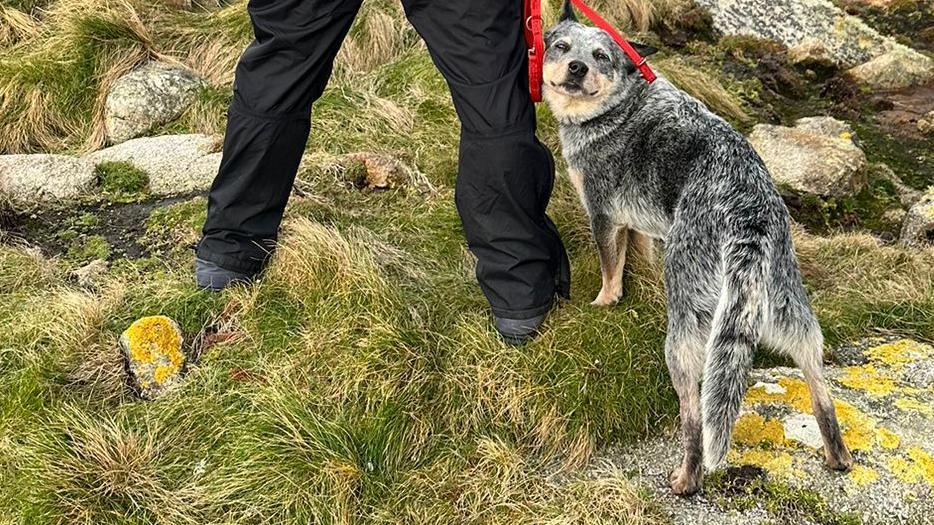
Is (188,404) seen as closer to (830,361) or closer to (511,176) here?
(511,176)

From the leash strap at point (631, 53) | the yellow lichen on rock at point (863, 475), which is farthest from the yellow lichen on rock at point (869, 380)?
the leash strap at point (631, 53)

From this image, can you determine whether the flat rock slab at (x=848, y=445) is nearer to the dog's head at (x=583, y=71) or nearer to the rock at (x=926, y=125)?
the dog's head at (x=583, y=71)

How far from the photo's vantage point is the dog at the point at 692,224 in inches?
113

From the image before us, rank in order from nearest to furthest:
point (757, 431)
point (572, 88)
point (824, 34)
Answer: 1. point (757, 431)
2. point (572, 88)
3. point (824, 34)

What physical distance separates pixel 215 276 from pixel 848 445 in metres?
2.94

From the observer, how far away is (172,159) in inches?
227

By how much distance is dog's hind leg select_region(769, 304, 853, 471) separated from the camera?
297 centimetres

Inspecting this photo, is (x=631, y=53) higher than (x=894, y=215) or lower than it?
higher

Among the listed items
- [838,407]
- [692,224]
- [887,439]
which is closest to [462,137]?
Answer: [692,224]

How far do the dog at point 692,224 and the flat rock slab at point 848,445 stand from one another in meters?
0.10

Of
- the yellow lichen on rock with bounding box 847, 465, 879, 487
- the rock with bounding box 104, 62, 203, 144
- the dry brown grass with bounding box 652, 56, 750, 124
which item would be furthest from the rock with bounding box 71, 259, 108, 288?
the dry brown grass with bounding box 652, 56, 750, 124

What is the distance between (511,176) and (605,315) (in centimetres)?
91

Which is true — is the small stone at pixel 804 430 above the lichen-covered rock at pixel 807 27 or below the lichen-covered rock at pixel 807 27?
below

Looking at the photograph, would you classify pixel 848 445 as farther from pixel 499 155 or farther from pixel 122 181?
pixel 122 181
